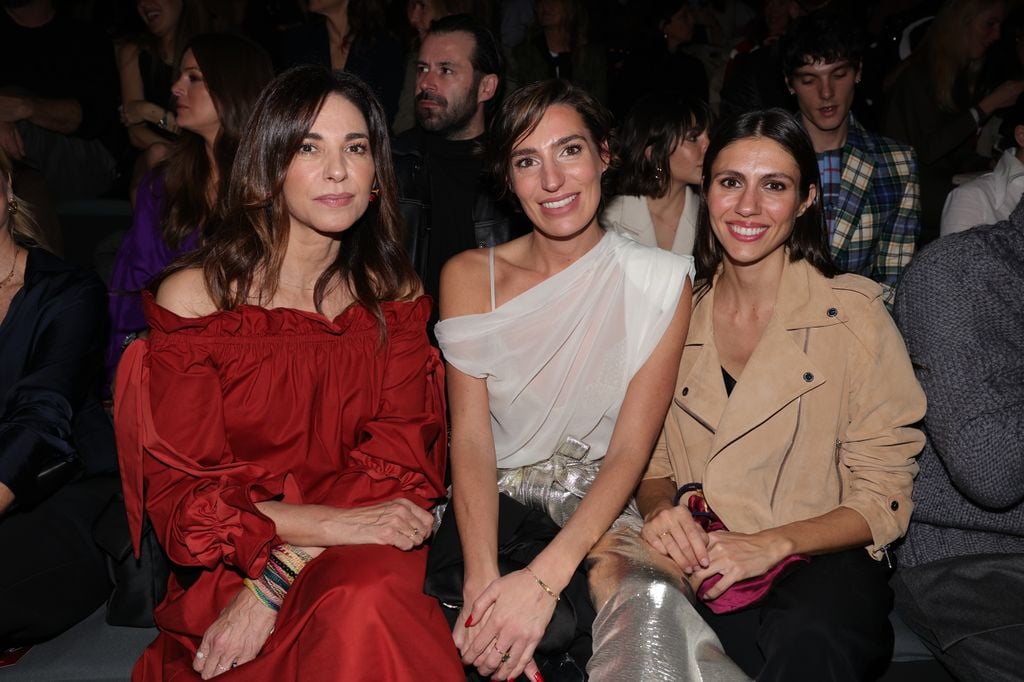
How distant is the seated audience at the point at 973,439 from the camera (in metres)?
2.20

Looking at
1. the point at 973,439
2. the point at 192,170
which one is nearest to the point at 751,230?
the point at 973,439

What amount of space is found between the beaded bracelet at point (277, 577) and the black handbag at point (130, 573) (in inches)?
17.3

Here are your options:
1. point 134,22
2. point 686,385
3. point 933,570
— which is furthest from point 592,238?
point 134,22

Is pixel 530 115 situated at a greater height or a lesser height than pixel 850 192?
greater

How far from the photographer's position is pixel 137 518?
2.35 meters

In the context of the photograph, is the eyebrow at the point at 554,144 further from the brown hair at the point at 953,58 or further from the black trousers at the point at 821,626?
the brown hair at the point at 953,58

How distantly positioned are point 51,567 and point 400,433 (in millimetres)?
977

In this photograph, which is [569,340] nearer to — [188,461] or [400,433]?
[400,433]

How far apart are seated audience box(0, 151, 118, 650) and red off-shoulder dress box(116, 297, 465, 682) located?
10.8 inches

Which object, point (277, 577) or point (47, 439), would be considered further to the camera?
point (47, 439)

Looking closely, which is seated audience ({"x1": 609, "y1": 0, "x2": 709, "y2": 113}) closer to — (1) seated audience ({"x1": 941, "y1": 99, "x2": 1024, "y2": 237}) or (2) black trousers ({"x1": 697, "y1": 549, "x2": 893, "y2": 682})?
(1) seated audience ({"x1": 941, "y1": 99, "x2": 1024, "y2": 237})

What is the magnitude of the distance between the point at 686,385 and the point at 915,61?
358 cm

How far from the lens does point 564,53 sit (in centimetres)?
595

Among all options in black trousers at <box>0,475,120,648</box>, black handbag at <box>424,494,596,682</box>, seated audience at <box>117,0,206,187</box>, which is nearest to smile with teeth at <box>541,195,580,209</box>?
black handbag at <box>424,494,596,682</box>
